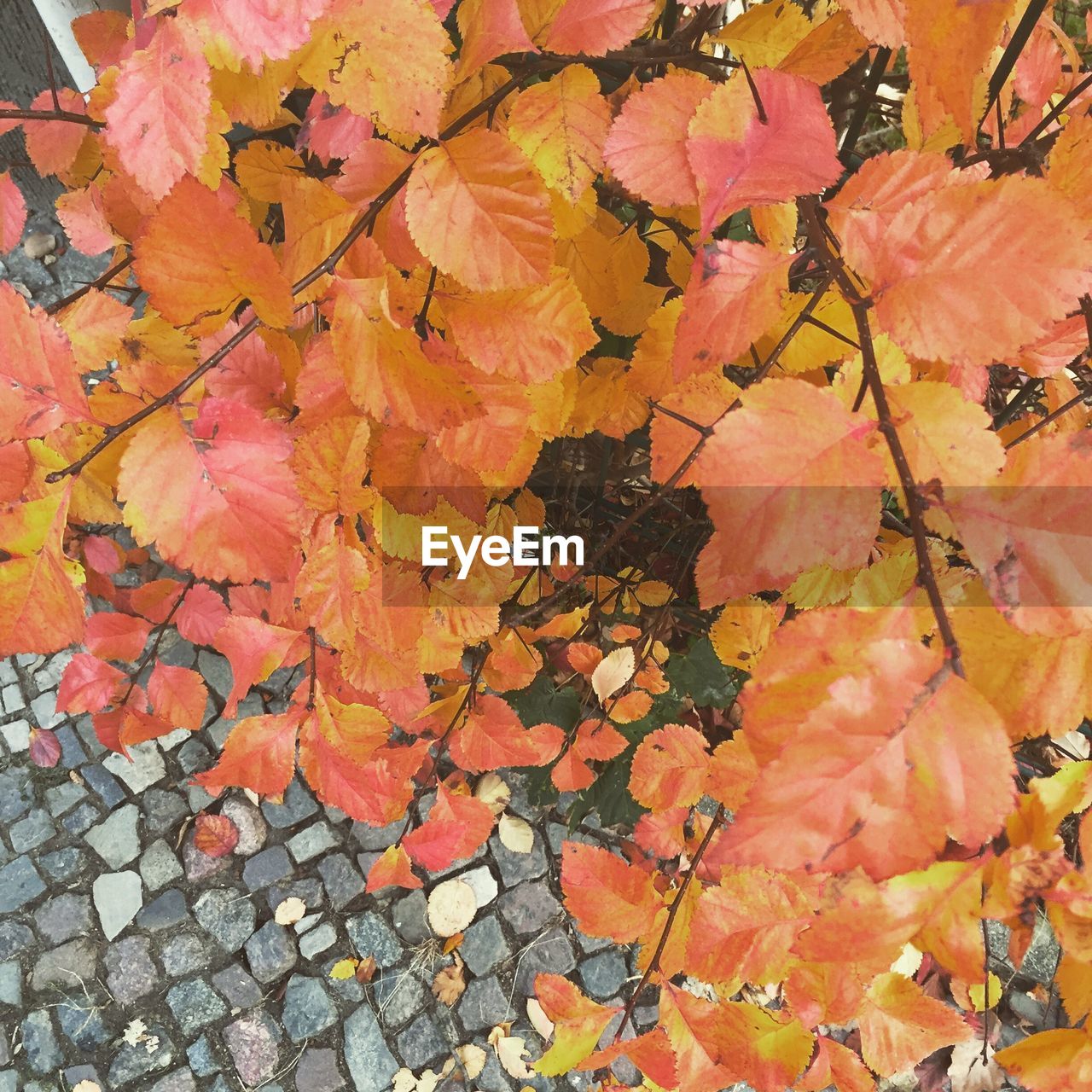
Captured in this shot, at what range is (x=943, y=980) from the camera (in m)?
1.49

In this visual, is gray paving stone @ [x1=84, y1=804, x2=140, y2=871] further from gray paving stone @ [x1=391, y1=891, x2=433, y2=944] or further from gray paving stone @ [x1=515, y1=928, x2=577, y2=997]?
gray paving stone @ [x1=515, y1=928, x2=577, y2=997]

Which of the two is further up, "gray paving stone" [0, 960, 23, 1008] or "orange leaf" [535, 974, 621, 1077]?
"orange leaf" [535, 974, 621, 1077]

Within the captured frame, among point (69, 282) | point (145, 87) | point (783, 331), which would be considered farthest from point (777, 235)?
point (69, 282)

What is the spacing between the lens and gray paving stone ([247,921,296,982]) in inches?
59.2

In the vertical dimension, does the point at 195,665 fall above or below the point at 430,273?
below

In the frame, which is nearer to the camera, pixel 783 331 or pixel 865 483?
pixel 865 483

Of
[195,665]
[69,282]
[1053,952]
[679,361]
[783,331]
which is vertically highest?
[679,361]

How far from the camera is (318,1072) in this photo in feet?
4.69

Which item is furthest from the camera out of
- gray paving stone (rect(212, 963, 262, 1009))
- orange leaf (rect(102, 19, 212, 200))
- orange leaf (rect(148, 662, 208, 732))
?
gray paving stone (rect(212, 963, 262, 1009))

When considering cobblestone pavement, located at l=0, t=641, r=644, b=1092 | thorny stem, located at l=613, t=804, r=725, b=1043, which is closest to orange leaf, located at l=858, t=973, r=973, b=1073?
thorny stem, located at l=613, t=804, r=725, b=1043

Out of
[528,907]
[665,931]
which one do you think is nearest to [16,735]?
[528,907]

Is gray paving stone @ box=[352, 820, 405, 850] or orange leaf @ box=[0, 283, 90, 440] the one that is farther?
gray paving stone @ box=[352, 820, 405, 850]

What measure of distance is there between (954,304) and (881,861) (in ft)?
0.92

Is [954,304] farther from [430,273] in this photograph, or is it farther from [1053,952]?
[1053,952]
